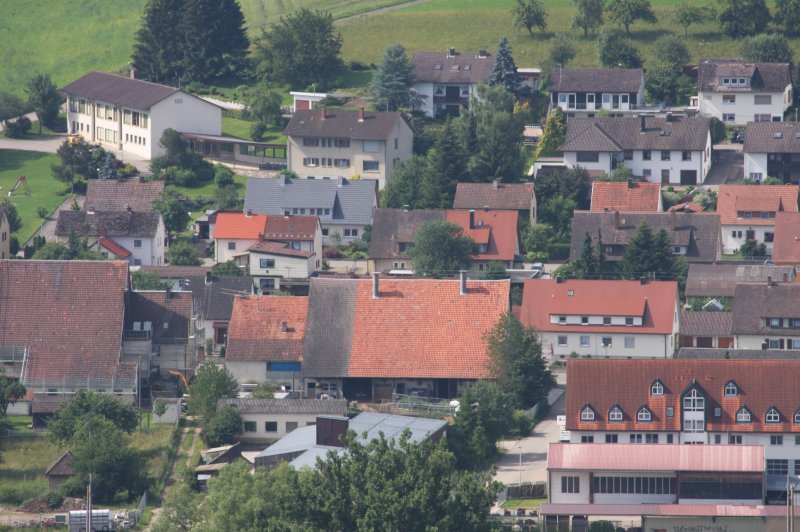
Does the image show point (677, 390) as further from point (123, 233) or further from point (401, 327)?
point (123, 233)

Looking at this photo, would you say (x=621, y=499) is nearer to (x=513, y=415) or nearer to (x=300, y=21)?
(x=513, y=415)

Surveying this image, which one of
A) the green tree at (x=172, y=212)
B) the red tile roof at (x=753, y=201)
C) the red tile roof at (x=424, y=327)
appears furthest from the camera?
the green tree at (x=172, y=212)

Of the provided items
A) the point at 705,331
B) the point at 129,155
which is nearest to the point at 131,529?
the point at 705,331

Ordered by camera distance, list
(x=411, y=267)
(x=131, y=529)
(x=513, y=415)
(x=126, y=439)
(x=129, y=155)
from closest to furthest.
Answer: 1. (x=131, y=529)
2. (x=126, y=439)
3. (x=513, y=415)
4. (x=411, y=267)
5. (x=129, y=155)

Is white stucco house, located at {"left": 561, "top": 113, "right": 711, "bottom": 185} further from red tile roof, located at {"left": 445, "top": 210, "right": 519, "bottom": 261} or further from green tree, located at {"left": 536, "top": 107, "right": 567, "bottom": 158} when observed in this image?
red tile roof, located at {"left": 445, "top": 210, "right": 519, "bottom": 261}

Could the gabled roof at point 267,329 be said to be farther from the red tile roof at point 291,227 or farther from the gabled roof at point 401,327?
the red tile roof at point 291,227

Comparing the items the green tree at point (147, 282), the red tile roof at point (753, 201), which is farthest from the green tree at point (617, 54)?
the green tree at point (147, 282)
